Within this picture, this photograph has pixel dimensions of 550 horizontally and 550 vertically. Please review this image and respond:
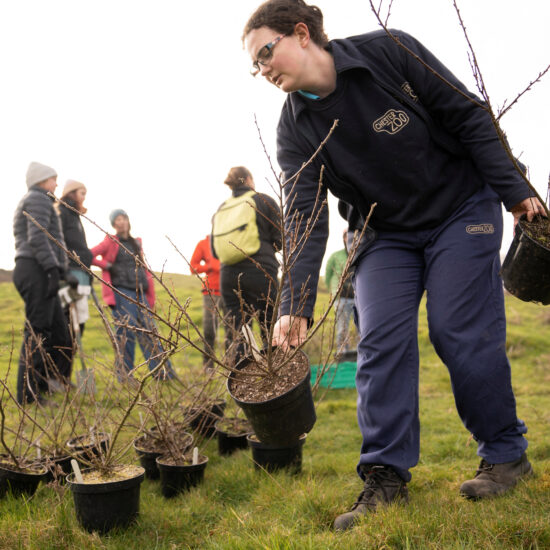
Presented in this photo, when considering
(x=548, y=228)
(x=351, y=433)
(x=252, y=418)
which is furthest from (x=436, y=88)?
(x=351, y=433)

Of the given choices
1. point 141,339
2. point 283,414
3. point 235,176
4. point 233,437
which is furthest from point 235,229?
point 283,414

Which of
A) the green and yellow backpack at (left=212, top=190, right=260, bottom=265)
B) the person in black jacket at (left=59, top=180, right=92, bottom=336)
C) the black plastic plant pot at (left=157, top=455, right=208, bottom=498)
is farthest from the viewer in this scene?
the person in black jacket at (left=59, top=180, right=92, bottom=336)

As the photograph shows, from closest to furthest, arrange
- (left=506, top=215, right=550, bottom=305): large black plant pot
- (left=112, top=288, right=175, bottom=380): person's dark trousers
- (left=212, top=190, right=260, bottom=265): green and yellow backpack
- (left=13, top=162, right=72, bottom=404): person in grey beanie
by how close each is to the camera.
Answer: (left=112, top=288, right=175, bottom=380): person's dark trousers < (left=506, top=215, right=550, bottom=305): large black plant pot < (left=212, top=190, right=260, bottom=265): green and yellow backpack < (left=13, top=162, right=72, bottom=404): person in grey beanie

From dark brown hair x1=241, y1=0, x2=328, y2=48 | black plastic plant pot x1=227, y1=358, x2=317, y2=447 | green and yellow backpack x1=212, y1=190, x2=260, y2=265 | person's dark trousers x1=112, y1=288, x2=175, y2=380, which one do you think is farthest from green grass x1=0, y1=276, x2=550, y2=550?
dark brown hair x1=241, y1=0, x2=328, y2=48

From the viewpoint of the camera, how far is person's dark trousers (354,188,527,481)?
2156 mm

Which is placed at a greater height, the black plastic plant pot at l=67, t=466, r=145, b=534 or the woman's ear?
the woman's ear

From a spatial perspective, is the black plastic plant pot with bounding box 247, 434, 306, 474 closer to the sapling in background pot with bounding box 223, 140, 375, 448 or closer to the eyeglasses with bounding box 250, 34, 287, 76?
the sapling in background pot with bounding box 223, 140, 375, 448

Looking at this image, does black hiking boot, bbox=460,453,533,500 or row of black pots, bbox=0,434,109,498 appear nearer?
black hiking boot, bbox=460,453,533,500

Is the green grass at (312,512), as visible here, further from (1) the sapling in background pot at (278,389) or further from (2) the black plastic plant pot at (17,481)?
(1) the sapling in background pot at (278,389)

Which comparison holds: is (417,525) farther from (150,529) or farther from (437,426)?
(437,426)

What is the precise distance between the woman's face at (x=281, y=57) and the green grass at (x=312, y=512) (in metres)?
1.71

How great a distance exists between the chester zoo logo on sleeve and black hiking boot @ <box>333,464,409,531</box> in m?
1.05

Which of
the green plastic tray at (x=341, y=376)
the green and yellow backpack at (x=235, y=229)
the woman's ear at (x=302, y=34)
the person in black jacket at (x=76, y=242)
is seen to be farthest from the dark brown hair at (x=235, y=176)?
the woman's ear at (x=302, y=34)

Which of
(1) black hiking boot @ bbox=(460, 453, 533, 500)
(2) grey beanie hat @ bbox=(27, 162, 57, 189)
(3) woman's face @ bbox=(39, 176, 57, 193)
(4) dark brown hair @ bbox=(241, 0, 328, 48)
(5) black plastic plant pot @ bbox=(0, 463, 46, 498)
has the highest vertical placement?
(4) dark brown hair @ bbox=(241, 0, 328, 48)
